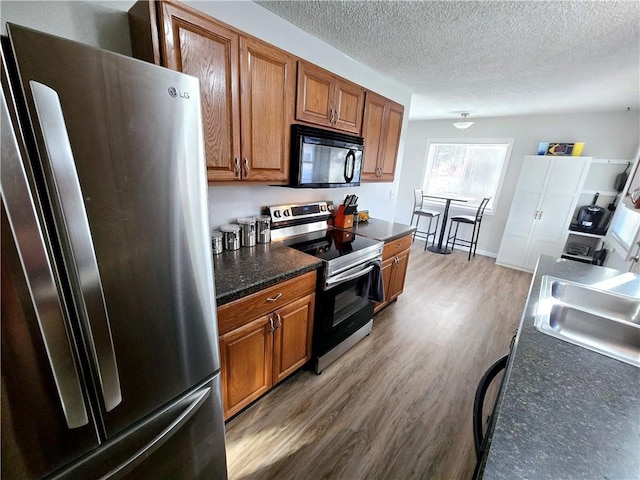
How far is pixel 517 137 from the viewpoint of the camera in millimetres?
4273

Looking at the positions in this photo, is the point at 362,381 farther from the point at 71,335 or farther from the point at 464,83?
the point at 464,83

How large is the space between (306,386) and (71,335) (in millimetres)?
1498

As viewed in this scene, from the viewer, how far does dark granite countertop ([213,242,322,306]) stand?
4.09 feet

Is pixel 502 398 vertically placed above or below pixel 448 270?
above

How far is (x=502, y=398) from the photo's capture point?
742mm

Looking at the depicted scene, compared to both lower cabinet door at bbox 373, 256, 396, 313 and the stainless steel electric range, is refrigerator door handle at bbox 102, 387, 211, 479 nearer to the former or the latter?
the stainless steel electric range

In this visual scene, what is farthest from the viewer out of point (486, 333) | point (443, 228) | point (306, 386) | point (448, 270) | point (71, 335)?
point (443, 228)

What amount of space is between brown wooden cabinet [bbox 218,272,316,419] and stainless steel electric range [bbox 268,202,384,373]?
9cm

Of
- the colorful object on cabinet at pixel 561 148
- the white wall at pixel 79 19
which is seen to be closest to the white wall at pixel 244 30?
the white wall at pixel 79 19

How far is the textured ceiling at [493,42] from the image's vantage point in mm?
1471

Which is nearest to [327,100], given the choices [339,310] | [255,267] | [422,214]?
[255,267]

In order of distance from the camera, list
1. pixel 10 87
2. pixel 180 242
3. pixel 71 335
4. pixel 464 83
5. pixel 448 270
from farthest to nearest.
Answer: pixel 448 270 → pixel 464 83 → pixel 180 242 → pixel 71 335 → pixel 10 87

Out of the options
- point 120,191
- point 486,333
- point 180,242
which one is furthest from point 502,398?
point 486,333

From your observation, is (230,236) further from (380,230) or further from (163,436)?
(380,230)
